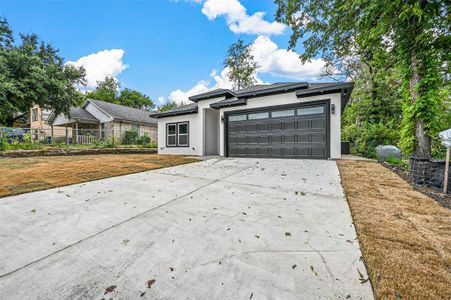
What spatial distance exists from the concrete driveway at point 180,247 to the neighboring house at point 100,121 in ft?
56.3

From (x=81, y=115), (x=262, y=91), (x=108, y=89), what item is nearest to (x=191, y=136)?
(x=262, y=91)

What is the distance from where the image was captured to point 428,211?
110 inches

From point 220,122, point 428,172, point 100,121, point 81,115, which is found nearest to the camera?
point 428,172

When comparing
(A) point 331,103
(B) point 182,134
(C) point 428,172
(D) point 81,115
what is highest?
(D) point 81,115

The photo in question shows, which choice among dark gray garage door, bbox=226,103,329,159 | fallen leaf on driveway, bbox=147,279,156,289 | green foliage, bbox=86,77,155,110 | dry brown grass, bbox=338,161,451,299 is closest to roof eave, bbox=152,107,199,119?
dark gray garage door, bbox=226,103,329,159

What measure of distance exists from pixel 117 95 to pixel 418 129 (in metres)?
41.5

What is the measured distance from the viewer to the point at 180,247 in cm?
187

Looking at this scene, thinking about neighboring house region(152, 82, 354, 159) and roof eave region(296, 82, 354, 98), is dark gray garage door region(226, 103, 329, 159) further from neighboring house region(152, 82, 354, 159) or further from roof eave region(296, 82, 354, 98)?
roof eave region(296, 82, 354, 98)

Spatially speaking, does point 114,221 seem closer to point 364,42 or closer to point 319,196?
point 319,196

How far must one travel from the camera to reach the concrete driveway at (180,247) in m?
1.36

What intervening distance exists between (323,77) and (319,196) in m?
15.5

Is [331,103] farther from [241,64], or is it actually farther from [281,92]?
[241,64]

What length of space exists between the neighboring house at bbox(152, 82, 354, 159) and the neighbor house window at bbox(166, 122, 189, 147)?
0.06 metres

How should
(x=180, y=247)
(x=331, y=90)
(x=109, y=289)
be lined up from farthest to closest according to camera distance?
(x=331, y=90), (x=180, y=247), (x=109, y=289)
